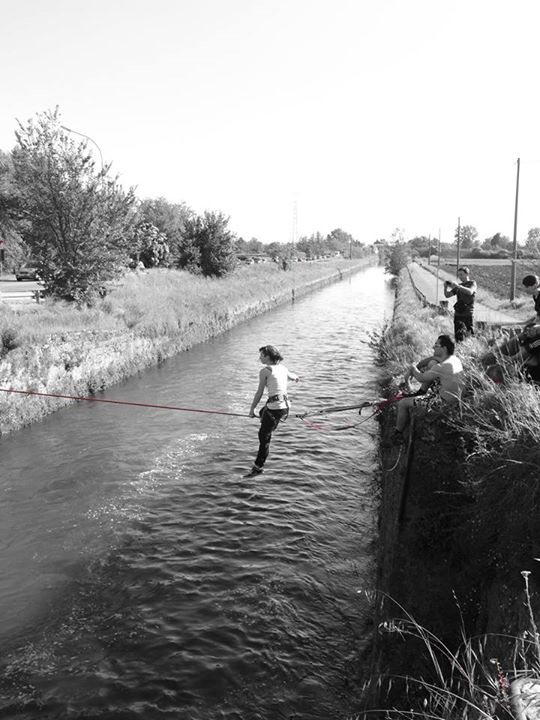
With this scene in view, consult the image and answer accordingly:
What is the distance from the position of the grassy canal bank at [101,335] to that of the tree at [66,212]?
5.00 feet

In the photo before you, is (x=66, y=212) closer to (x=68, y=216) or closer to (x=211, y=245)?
(x=68, y=216)

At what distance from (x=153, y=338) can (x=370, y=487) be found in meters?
13.7

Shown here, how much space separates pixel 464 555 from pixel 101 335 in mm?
15713

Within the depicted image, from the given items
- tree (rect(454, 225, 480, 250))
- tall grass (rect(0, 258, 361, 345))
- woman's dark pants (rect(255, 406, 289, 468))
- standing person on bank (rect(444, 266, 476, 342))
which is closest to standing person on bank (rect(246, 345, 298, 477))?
woman's dark pants (rect(255, 406, 289, 468))

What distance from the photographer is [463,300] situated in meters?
12.1

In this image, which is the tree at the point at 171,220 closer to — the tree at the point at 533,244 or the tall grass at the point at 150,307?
the tall grass at the point at 150,307

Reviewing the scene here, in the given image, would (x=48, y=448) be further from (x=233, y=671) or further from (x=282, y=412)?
(x=233, y=671)

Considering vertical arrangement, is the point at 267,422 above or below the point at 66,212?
below

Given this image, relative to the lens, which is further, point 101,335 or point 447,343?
point 101,335

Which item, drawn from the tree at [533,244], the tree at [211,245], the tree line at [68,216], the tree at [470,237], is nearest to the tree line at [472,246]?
the tree at [470,237]

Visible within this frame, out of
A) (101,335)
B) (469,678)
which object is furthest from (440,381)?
(101,335)

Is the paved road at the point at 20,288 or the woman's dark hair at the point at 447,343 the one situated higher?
the paved road at the point at 20,288

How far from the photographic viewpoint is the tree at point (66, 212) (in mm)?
21000

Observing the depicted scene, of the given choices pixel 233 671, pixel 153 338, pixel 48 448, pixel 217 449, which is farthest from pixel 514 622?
pixel 153 338
